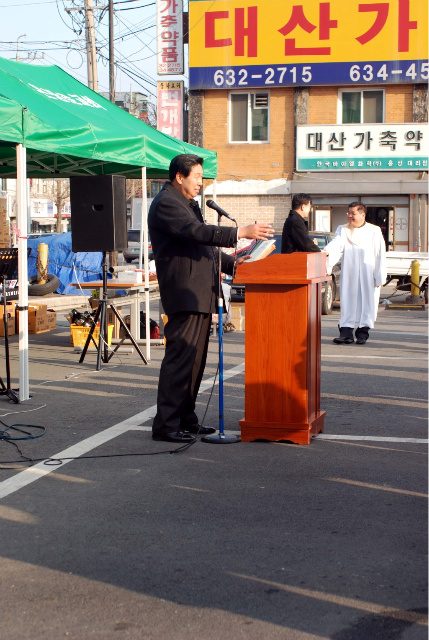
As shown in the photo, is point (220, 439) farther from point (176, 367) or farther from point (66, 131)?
point (66, 131)

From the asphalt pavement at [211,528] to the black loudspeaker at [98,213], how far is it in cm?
279

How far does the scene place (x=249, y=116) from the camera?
30.1 meters

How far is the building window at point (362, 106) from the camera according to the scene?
2950 centimetres

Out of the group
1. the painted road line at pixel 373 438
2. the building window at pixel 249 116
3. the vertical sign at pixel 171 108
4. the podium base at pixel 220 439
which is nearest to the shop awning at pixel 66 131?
the podium base at pixel 220 439

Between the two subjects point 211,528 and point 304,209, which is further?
point 304,209

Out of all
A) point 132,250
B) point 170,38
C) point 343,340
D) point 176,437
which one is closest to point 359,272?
point 343,340

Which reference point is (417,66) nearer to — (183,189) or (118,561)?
(183,189)

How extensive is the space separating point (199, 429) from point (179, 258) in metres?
1.35

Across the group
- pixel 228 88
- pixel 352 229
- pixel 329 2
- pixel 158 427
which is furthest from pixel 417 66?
pixel 158 427

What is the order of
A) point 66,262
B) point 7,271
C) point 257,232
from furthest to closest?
point 66,262 → point 7,271 → point 257,232

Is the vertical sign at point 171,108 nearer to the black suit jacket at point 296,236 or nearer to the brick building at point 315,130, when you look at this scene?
the brick building at point 315,130

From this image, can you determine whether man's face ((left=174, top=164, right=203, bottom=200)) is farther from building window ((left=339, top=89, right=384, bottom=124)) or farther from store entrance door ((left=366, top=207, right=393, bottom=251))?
building window ((left=339, top=89, right=384, bottom=124))

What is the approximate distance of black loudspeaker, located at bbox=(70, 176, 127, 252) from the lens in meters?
10.1

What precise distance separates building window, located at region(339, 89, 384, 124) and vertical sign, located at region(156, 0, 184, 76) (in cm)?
567
